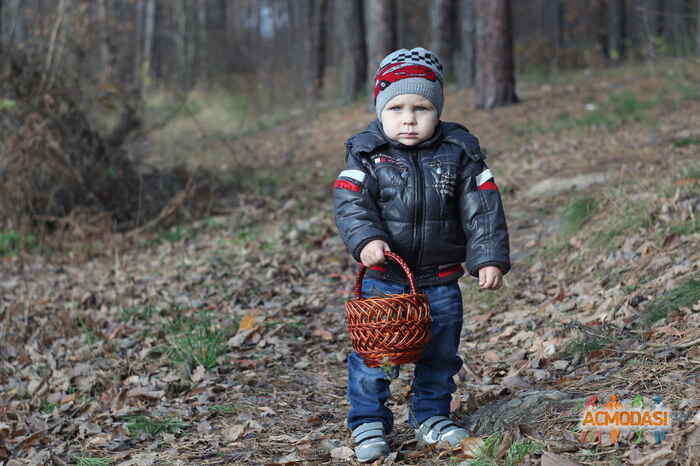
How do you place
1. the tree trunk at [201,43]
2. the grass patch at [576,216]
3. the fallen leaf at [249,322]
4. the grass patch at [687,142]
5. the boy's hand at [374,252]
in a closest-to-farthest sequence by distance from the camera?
1. the boy's hand at [374,252]
2. the fallen leaf at [249,322]
3. the grass patch at [576,216]
4. the grass patch at [687,142]
5. the tree trunk at [201,43]

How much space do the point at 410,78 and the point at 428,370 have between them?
1287mm

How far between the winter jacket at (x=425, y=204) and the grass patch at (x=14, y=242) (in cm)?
580

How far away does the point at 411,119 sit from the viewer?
309 centimetres

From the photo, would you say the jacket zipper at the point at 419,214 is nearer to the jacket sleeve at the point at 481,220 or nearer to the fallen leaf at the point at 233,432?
the jacket sleeve at the point at 481,220

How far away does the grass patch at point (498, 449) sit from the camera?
2756 mm

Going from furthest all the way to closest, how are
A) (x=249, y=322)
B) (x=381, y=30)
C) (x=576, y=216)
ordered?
1. (x=381, y=30)
2. (x=576, y=216)
3. (x=249, y=322)

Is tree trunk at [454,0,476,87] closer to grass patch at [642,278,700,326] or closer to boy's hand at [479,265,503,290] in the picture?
grass patch at [642,278,700,326]

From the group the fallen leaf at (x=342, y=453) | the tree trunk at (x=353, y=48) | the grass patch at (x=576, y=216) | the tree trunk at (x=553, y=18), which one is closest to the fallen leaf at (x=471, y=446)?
the fallen leaf at (x=342, y=453)

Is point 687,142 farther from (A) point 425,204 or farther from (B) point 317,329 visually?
(A) point 425,204

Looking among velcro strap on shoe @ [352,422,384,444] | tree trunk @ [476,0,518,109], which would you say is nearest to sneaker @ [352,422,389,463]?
velcro strap on shoe @ [352,422,384,444]

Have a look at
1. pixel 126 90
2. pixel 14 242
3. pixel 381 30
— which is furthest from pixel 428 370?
pixel 381 30

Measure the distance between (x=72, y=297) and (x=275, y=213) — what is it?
2.74 meters

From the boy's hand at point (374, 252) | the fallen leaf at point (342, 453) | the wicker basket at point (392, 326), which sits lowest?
the fallen leaf at point (342, 453)

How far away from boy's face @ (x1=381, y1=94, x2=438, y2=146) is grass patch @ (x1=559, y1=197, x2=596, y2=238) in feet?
9.76
